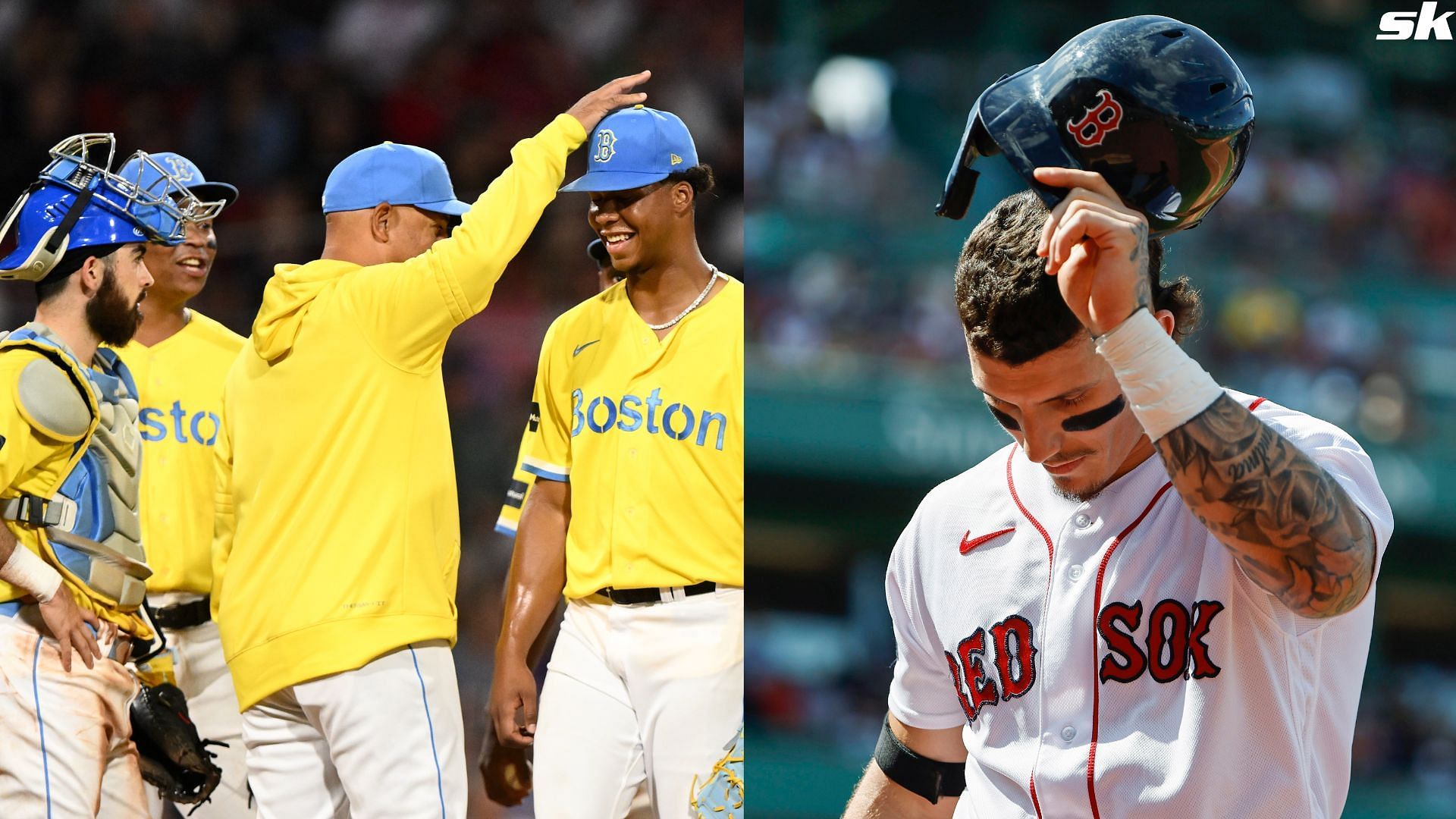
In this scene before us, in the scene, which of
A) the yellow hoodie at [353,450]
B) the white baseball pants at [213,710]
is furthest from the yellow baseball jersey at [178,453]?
the yellow hoodie at [353,450]

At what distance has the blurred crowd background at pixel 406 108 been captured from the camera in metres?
6.57

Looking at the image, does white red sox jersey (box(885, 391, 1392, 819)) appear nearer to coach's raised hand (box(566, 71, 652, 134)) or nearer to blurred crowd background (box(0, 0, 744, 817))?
coach's raised hand (box(566, 71, 652, 134))

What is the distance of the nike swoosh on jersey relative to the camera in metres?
2.15

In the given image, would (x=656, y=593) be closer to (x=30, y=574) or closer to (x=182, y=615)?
(x=30, y=574)

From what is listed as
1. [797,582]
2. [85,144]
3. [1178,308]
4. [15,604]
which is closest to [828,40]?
[797,582]

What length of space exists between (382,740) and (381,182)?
139 cm

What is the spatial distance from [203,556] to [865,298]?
8.36m

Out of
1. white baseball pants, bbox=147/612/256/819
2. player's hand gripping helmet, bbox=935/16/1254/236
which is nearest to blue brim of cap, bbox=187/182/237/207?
white baseball pants, bbox=147/612/256/819

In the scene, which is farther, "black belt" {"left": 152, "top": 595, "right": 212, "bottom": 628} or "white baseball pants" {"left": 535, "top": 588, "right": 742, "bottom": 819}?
"black belt" {"left": 152, "top": 595, "right": 212, "bottom": 628}

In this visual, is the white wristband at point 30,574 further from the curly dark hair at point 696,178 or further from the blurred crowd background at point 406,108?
the blurred crowd background at point 406,108

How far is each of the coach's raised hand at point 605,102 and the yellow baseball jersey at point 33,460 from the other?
135cm

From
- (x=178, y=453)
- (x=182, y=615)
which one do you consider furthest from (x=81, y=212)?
(x=182, y=615)

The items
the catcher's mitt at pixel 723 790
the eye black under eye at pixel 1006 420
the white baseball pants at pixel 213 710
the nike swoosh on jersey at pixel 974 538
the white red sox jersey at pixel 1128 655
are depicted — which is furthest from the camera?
the white baseball pants at pixel 213 710

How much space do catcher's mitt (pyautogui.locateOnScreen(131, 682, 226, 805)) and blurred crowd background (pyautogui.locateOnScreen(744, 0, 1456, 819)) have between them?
7.14 m
